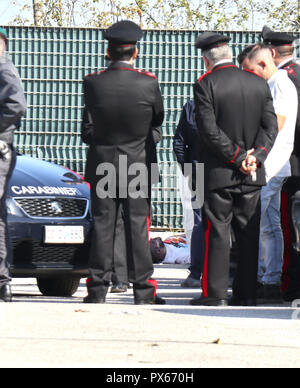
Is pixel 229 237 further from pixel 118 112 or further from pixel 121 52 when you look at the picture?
pixel 121 52

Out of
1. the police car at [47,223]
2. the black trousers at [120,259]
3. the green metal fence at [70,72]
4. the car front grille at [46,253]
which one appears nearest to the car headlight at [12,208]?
the police car at [47,223]

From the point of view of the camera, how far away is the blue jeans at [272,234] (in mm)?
7564

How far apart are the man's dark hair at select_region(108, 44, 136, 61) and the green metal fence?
7.67m

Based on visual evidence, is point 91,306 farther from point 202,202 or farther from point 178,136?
point 178,136

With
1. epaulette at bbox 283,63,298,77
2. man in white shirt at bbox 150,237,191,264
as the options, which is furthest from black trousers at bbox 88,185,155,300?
man in white shirt at bbox 150,237,191,264

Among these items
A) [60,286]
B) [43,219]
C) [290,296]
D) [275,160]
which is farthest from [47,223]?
[290,296]

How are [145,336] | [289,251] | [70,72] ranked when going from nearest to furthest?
[145,336] → [289,251] → [70,72]

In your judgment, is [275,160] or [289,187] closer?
[275,160]

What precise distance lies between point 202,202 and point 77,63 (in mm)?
8067

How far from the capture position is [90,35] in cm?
1472

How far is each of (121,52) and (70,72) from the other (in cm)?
802

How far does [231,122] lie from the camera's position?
271 inches

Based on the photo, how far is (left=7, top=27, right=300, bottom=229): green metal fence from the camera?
14.6m

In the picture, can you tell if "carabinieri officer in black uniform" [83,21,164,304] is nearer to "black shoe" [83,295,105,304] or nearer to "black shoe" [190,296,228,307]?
"black shoe" [83,295,105,304]
